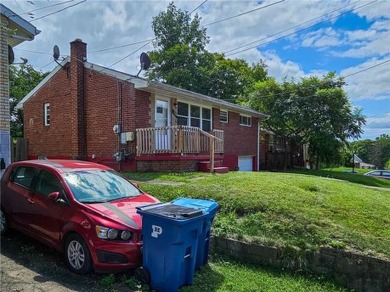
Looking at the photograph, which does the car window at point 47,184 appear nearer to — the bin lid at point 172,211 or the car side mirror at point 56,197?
Answer: the car side mirror at point 56,197

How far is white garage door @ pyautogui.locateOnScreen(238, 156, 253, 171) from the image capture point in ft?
67.4

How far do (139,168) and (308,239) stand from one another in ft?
27.5

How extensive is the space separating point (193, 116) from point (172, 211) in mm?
12042

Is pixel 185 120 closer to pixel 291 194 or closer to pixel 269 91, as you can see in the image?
pixel 291 194

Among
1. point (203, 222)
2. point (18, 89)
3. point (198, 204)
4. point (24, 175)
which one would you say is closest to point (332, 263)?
point (203, 222)

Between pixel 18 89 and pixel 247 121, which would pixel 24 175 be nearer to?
pixel 247 121

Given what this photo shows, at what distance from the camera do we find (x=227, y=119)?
18984mm

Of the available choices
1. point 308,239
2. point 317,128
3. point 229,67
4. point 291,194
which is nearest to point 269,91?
point 317,128

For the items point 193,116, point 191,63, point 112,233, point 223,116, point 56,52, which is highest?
point 191,63

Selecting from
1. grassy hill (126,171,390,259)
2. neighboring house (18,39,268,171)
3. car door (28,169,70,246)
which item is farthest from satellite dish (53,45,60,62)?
car door (28,169,70,246)

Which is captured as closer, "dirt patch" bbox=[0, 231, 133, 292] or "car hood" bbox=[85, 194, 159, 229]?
"dirt patch" bbox=[0, 231, 133, 292]

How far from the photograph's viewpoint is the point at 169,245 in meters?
4.05

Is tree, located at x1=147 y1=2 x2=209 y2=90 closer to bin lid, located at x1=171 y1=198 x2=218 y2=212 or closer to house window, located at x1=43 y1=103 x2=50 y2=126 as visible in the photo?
house window, located at x1=43 y1=103 x2=50 y2=126

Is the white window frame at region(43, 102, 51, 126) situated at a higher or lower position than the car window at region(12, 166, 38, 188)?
higher
